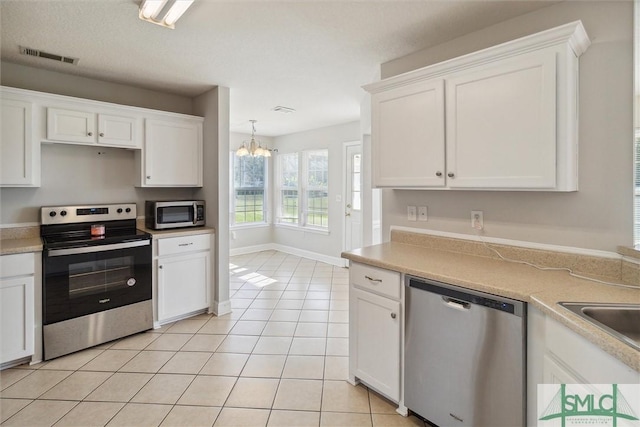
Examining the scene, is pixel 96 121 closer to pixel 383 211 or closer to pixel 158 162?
pixel 158 162

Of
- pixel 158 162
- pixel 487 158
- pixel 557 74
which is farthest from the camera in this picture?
pixel 158 162

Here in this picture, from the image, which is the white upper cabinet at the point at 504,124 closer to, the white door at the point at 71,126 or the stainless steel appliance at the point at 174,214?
the stainless steel appliance at the point at 174,214

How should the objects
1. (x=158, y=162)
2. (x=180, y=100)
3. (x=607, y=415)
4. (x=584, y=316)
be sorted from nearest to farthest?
1. (x=607, y=415)
2. (x=584, y=316)
3. (x=158, y=162)
4. (x=180, y=100)

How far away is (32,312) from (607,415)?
3404 mm

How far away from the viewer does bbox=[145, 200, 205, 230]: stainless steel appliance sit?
10.5 feet

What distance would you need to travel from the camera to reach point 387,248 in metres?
2.35

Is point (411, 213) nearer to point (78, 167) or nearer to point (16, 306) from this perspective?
point (16, 306)

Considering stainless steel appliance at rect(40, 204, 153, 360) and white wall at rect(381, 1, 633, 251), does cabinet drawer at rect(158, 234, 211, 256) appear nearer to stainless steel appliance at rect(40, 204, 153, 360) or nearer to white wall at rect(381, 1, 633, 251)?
stainless steel appliance at rect(40, 204, 153, 360)

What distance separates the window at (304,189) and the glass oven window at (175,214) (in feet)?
9.26

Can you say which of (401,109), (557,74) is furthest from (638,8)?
(401,109)

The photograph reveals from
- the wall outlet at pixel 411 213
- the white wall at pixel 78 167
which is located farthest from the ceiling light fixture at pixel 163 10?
the wall outlet at pixel 411 213

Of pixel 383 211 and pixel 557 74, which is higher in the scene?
pixel 557 74

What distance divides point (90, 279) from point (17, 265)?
0.48m

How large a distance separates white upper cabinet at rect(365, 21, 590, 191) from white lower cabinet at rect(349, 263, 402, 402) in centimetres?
71
